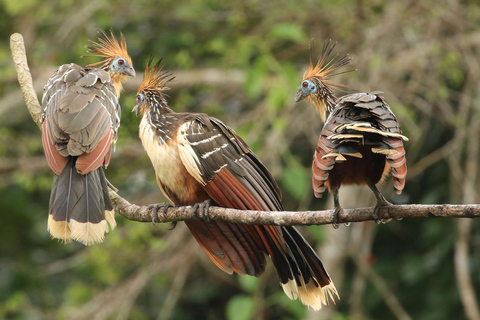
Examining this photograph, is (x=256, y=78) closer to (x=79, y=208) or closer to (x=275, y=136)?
(x=275, y=136)

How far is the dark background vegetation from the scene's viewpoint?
6449mm

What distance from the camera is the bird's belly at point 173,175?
13.1ft

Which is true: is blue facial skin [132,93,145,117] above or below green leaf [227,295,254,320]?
above

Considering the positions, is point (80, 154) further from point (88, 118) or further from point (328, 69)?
point (328, 69)

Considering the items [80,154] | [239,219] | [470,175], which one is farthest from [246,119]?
[239,219]

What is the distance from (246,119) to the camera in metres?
6.94

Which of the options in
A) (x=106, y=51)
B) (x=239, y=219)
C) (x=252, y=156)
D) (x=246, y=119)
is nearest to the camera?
(x=239, y=219)

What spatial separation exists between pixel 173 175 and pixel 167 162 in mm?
83

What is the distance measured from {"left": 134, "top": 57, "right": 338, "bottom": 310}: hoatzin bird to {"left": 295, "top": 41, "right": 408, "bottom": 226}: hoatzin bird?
2.14 ft

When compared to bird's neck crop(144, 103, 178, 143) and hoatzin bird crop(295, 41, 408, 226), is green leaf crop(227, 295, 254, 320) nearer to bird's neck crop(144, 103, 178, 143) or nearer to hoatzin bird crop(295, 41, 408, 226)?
bird's neck crop(144, 103, 178, 143)

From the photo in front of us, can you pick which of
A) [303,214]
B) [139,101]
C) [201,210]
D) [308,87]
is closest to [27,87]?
[139,101]

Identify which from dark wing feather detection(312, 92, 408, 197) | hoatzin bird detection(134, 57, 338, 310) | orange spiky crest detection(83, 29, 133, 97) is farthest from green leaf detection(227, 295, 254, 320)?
dark wing feather detection(312, 92, 408, 197)

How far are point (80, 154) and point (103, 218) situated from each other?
38 centimetres

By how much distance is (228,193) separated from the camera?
3.85m
